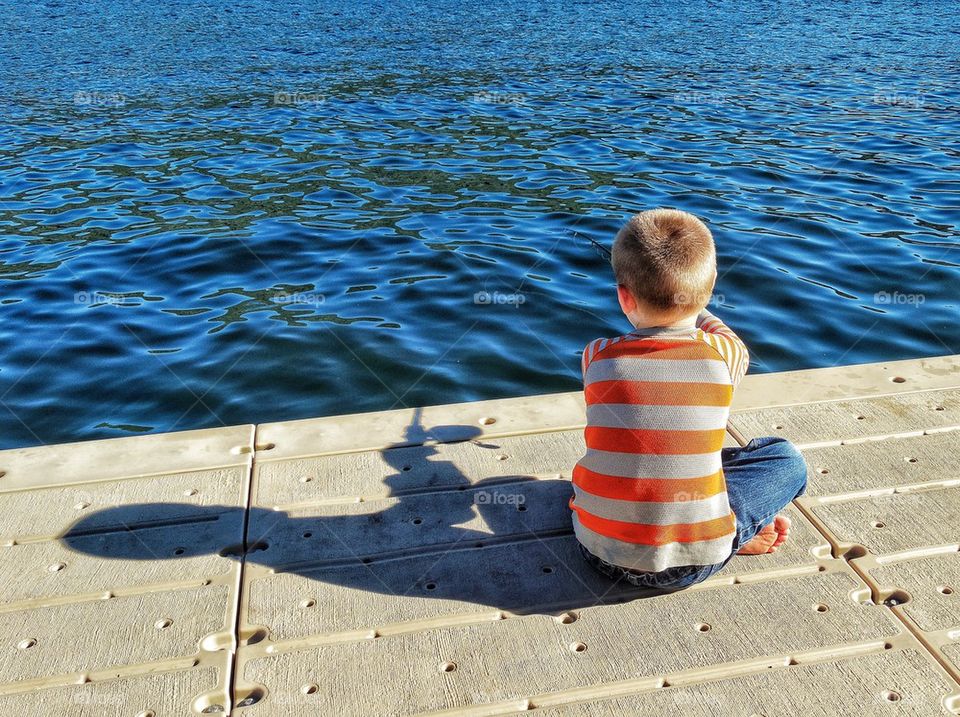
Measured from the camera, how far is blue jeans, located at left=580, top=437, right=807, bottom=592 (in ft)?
8.44

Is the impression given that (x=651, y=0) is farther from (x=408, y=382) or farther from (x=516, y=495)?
(x=516, y=495)

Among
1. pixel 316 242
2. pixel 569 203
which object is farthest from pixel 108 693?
pixel 569 203

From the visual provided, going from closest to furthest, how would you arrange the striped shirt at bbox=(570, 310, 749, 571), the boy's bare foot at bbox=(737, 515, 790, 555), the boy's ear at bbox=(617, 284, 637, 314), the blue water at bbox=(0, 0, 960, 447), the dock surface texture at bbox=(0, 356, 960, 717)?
the dock surface texture at bbox=(0, 356, 960, 717) < the striped shirt at bbox=(570, 310, 749, 571) < the boy's ear at bbox=(617, 284, 637, 314) < the boy's bare foot at bbox=(737, 515, 790, 555) < the blue water at bbox=(0, 0, 960, 447)

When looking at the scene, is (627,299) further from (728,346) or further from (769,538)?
(769,538)

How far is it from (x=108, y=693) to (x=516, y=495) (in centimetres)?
140

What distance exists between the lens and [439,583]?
2.66 meters

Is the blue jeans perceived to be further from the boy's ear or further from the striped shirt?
the boy's ear

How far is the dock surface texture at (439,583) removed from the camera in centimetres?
227

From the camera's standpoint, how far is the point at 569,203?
324 inches

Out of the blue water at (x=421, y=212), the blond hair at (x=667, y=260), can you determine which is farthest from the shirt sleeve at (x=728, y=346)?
the blue water at (x=421, y=212)

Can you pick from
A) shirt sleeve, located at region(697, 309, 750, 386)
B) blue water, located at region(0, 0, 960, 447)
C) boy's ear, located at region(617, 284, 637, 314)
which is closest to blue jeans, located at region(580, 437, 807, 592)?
shirt sleeve, located at region(697, 309, 750, 386)

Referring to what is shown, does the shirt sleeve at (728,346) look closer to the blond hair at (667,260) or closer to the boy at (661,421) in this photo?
the boy at (661,421)

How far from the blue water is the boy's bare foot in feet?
8.12

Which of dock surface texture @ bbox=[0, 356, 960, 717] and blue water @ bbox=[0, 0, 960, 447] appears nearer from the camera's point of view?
dock surface texture @ bbox=[0, 356, 960, 717]
